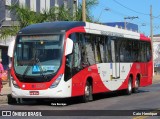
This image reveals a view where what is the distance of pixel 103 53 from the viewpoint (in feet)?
70.1

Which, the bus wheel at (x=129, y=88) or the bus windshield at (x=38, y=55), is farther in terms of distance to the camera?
the bus wheel at (x=129, y=88)

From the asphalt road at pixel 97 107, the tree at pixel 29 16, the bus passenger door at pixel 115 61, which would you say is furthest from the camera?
the tree at pixel 29 16

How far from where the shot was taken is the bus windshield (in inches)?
698

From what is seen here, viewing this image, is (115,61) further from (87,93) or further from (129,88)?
(87,93)

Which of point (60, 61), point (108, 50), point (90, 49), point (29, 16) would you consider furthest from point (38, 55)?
point (29, 16)

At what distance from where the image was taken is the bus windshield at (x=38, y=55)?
17.7 m

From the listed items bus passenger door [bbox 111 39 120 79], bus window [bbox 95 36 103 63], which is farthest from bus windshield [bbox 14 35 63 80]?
bus passenger door [bbox 111 39 120 79]

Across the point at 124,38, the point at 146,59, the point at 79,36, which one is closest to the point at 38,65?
the point at 79,36

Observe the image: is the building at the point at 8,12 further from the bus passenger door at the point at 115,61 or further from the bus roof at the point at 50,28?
the bus roof at the point at 50,28

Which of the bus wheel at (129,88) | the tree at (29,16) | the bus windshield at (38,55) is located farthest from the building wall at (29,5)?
the bus windshield at (38,55)

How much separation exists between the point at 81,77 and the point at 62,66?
1.47m

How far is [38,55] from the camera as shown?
59.3 feet

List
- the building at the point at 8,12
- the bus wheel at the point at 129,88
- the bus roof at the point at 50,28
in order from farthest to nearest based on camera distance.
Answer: the building at the point at 8,12
the bus wheel at the point at 129,88
the bus roof at the point at 50,28

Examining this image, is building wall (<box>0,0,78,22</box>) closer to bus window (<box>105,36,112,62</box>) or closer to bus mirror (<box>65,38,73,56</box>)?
bus window (<box>105,36,112,62</box>)
